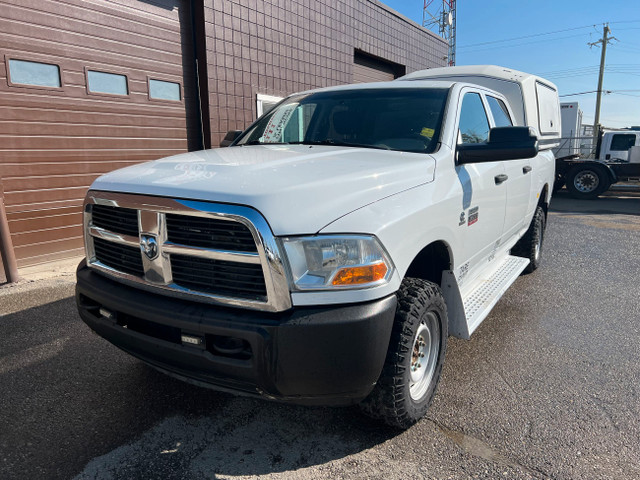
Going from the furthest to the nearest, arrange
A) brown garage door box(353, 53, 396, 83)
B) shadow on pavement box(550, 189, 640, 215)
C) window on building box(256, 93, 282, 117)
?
1. brown garage door box(353, 53, 396, 83)
2. shadow on pavement box(550, 189, 640, 215)
3. window on building box(256, 93, 282, 117)

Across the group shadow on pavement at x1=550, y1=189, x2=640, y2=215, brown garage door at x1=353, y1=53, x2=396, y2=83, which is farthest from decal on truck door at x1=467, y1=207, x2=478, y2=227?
Result: shadow on pavement at x1=550, y1=189, x2=640, y2=215

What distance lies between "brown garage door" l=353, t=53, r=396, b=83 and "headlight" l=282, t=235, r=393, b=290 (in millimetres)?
10443

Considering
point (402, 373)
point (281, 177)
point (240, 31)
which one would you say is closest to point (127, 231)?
point (281, 177)

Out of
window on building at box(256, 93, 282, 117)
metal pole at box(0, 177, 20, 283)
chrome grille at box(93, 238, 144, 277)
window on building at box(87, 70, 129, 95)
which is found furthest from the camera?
window on building at box(256, 93, 282, 117)

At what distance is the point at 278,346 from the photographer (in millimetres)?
1898

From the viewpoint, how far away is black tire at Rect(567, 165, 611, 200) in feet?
44.1

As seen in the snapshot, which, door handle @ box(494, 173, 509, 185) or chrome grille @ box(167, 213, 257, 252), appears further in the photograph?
door handle @ box(494, 173, 509, 185)

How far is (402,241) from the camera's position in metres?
2.19

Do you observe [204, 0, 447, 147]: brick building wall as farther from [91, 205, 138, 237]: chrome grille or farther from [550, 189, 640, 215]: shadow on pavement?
[550, 189, 640, 215]: shadow on pavement

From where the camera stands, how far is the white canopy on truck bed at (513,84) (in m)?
5.86

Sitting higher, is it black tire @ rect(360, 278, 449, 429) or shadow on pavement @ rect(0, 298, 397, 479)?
black tire @ rect(360, 278, 449, 429)

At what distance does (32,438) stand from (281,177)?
196 cm

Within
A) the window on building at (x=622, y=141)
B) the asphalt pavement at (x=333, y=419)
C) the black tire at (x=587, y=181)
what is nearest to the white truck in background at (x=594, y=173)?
the black tire at (x=587, y=181)

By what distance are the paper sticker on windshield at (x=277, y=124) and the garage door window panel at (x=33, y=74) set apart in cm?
367
